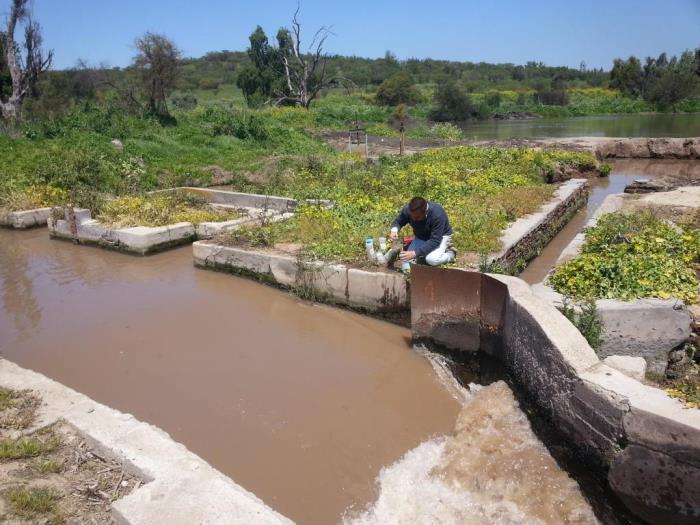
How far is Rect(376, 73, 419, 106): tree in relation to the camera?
55.2 m

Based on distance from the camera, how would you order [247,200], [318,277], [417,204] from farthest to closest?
[247,200] → [318,277] → [417,204]

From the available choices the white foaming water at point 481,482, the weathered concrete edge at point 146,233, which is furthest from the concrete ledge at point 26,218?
the white foaming water at point 481,482

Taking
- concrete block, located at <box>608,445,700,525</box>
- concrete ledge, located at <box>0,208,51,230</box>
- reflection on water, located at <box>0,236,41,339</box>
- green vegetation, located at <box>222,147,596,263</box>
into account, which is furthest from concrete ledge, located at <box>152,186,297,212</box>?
concrete block, located at <box>608,445,700,525</box>

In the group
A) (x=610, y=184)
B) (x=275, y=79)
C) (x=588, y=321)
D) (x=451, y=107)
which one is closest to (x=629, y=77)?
(x=451, y=107)

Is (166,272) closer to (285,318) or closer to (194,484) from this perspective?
(285,318)

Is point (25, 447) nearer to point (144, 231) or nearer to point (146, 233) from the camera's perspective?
point (146, 233)

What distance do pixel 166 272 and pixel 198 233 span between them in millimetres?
1595

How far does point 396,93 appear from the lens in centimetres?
5519

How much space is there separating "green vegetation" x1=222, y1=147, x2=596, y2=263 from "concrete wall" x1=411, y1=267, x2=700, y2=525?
2.45 metres

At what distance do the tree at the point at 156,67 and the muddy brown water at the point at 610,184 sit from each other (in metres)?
17.7

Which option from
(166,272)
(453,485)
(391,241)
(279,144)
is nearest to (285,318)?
(391,241)

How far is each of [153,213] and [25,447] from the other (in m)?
7.31

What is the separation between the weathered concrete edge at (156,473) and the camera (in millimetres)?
2820

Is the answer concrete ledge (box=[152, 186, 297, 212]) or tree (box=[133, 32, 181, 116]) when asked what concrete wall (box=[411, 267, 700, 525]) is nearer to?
concrete ledge (box=[152, 186, 297, 212])
